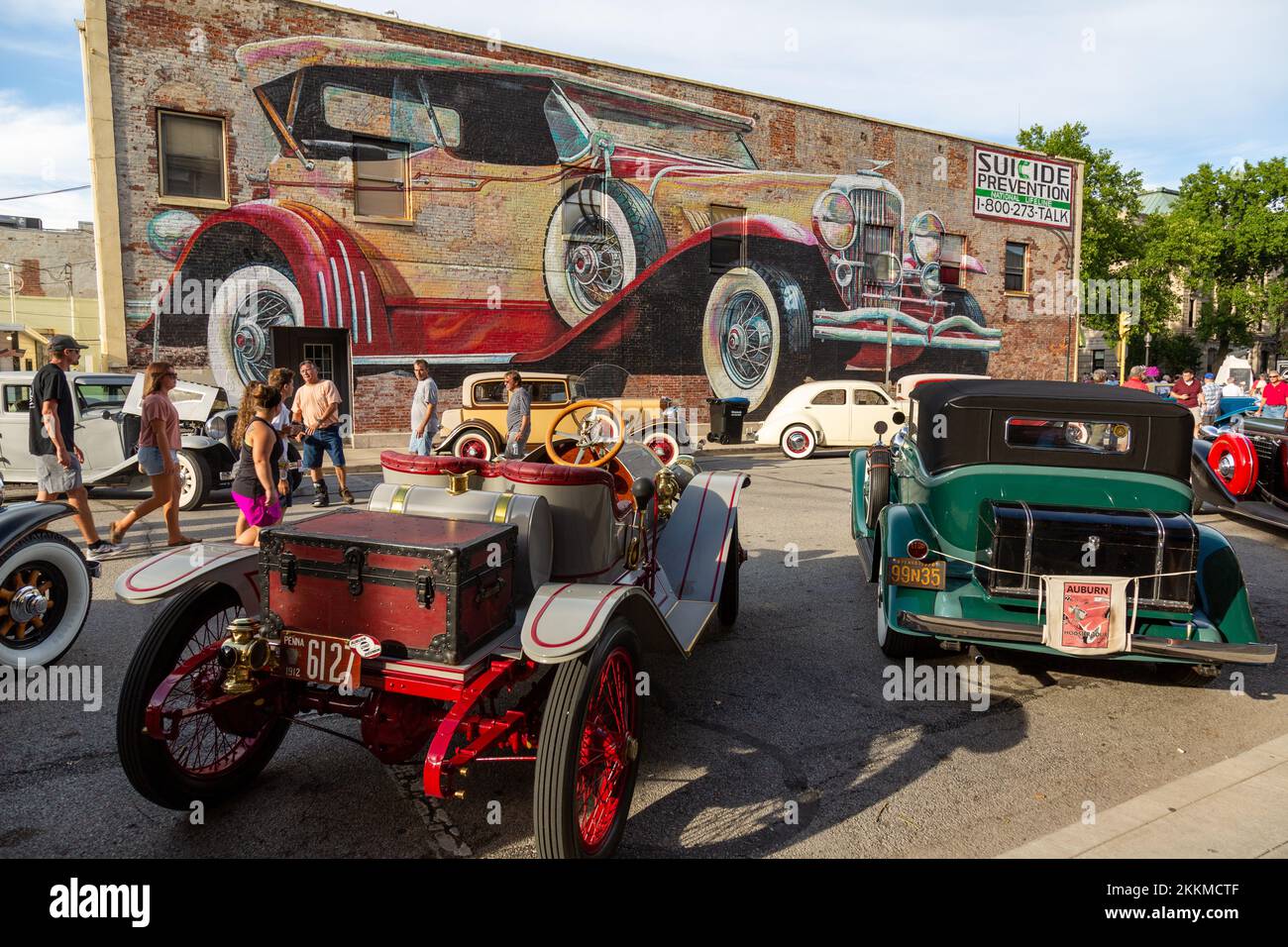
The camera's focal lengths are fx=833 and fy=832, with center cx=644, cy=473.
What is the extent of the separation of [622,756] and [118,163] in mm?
17035

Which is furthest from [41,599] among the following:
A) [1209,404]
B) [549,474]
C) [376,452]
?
[1209,404]

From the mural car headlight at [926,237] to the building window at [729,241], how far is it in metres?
6.15

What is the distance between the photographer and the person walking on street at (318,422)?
32.7 ft

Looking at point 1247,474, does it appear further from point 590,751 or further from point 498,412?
point 498,412

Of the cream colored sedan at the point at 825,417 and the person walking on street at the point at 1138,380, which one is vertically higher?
the person walking on street at the point at 1138,380

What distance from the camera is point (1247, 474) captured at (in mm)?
8617

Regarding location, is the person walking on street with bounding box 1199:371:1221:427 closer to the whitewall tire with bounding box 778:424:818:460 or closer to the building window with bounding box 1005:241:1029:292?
the whitewall tire with bounding box 778:424:818:460

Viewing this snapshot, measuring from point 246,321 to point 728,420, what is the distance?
10.3 m

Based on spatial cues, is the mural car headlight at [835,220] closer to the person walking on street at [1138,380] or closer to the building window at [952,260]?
the building window at [952,260]

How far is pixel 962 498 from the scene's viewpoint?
16.4 ft

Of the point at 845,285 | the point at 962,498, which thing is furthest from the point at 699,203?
the point at 962,498

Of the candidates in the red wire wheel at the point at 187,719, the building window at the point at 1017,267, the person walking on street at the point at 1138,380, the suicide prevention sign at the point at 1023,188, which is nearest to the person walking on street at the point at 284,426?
the red wire wheel at the point at 187,719

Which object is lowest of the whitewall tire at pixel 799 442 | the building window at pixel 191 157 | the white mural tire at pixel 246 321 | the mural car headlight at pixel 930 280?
the whitewall tire at pixel 799 442
